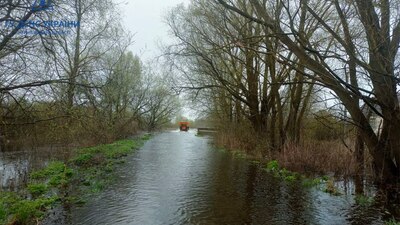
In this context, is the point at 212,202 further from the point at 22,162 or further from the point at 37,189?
the point at 22,162

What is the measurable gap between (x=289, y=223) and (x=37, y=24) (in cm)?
797

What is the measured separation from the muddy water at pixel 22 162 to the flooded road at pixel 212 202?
2769 millimetres

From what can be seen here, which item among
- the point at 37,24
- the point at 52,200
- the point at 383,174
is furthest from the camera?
the point at 383,174

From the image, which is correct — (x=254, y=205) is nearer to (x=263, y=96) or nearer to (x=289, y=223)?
(x=289, y=223)

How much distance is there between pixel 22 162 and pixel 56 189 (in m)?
5.65

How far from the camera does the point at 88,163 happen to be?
14.5 metres

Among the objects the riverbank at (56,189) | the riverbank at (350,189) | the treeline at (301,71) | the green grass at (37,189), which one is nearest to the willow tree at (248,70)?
→ the treeline at (301,71)

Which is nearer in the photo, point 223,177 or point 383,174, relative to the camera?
point 383,174

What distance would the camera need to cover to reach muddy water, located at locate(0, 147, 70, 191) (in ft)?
33.8

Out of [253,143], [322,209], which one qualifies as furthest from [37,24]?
[253,143]

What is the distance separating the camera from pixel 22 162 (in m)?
14.5

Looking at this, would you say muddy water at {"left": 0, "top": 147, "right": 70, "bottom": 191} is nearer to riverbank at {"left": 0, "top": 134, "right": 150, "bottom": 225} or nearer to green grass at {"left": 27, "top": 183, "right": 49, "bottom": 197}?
riverbank at {"left": 0, "top": 134, "right": 150, "bottom": 225}

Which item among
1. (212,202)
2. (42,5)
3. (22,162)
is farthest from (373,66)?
(22,162)

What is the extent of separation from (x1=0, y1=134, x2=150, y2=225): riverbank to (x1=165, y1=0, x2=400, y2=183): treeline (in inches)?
228
